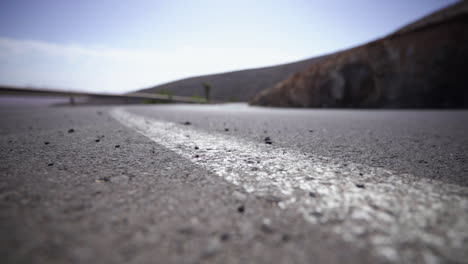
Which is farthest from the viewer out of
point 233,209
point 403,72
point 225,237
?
point 403,72

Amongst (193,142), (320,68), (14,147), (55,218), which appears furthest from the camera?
(320,68)

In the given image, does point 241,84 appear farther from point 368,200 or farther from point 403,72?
point 368,200

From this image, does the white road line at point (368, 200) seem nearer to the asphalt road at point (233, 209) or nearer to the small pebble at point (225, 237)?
the asphalt road at point (233, 209)

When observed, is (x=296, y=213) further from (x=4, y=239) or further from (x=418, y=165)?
(x=418, y=165)

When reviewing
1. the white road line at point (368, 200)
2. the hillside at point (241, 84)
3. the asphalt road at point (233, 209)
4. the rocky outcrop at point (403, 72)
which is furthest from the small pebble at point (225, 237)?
the hillside at point (241, 84)

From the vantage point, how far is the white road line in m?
0.55

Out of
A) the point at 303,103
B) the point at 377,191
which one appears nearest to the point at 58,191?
the point at 377,191

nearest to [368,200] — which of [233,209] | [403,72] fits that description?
[233,209]

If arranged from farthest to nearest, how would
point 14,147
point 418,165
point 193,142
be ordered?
1. point 193,142
2. point 14,147
3. point 418,165

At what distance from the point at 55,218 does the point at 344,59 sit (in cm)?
1388

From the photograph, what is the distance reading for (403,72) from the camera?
33.7 feet

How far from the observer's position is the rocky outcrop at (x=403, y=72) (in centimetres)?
923

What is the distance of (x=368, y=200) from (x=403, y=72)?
40.9 feet

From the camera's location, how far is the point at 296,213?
0.71 meters
